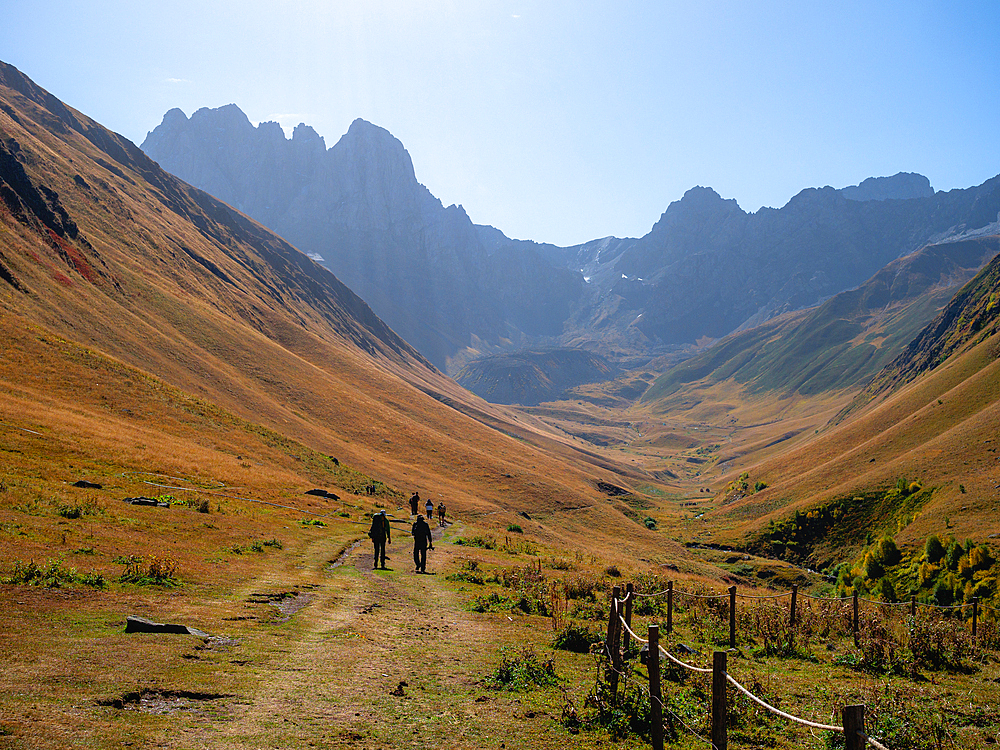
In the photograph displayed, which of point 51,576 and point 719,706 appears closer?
point 719,706

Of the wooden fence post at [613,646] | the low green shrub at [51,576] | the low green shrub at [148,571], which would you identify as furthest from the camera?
the low green shrub at [148,571]

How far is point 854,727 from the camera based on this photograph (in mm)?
5852

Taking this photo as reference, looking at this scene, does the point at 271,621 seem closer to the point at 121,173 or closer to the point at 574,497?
the point at 574,497

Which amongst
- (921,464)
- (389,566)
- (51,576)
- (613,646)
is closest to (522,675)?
(613,646)

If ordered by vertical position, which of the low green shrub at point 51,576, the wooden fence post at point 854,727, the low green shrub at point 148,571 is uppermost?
the wooden fence post at point 854,727

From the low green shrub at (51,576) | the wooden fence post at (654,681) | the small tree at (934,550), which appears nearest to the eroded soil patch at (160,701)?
the low green shrub at (51,576)

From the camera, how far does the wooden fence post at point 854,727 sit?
5.73 m

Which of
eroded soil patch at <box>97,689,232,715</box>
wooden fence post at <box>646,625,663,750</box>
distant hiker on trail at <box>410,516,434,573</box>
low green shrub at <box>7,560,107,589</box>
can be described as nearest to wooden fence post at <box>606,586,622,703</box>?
wooden fence post at <box>646,625,663,750</box>

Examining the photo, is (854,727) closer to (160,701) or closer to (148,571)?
(160,701)

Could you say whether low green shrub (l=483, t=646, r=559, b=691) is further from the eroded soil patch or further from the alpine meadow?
the eroded soil patch

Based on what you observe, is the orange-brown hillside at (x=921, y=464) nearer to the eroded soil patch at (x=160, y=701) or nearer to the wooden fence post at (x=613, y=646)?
the wooden fence post at (x=613, y=646)

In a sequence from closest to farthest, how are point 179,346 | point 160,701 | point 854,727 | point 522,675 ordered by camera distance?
point 854,727 < point 160,701 < point 522,675 < point 179,346

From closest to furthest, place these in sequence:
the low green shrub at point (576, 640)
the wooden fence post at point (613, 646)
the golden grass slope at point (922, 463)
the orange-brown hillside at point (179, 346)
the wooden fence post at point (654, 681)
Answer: the wooden fence post at point (654, 681), the wooden fence post at point (613, 646), the low green shrub at point (576, 640), the golden grass slope at point (922, 463), the orange-brown hillside at point (179, 346)

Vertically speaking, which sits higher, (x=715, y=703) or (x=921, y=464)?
(x=921, y=464)
